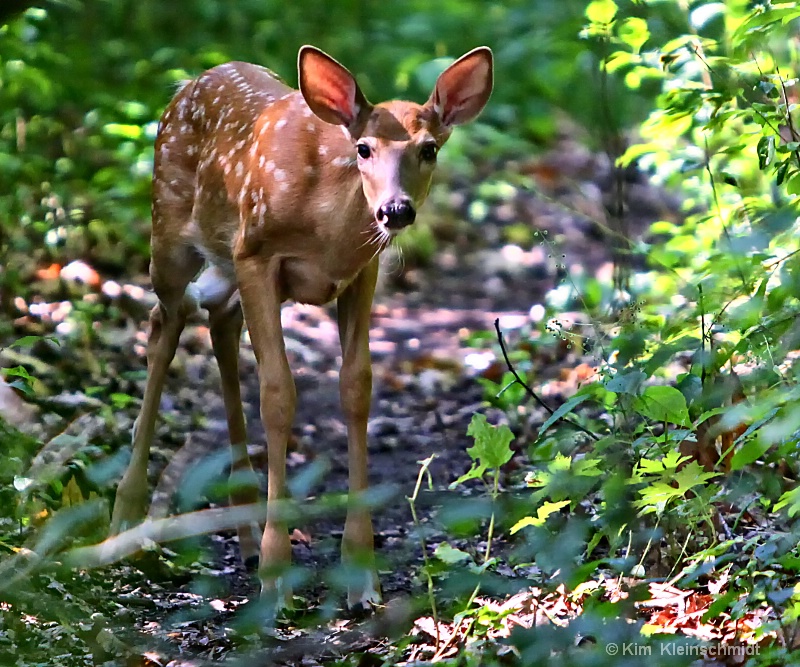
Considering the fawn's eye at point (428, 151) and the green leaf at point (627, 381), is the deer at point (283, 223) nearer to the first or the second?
the fawn's eye at point (428, 151)

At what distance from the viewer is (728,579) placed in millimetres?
3471

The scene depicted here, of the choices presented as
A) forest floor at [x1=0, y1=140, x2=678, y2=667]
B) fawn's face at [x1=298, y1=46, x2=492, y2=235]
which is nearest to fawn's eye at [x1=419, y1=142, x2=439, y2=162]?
fawn's face at [x1=298, y1=46, x2=492, y2=235]

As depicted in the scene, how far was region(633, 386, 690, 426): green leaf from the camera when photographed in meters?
3.44

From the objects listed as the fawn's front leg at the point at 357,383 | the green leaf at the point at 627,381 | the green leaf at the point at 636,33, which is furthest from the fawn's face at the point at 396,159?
the green leaf at the point at 627,381

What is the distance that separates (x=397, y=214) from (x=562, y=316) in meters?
3.91

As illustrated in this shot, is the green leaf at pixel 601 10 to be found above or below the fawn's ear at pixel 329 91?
above

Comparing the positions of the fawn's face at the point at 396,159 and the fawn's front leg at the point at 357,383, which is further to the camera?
the fawn's front leg at the point at 357,383

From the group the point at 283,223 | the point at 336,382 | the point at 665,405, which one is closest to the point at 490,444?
the point at 665,405

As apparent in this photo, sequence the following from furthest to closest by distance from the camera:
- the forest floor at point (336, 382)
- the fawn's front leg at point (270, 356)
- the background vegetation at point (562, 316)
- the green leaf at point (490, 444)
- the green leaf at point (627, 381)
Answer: the fawn's front leg at point (270, 356) → the forest floor at point (336, 382) → the green leaf at point (490, 444) → the green leaf at point (627, 381) → the background vegetation at point (562, 316)

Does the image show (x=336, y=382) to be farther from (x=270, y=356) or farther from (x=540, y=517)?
(x=540, y=517)

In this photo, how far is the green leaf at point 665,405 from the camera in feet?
11.3

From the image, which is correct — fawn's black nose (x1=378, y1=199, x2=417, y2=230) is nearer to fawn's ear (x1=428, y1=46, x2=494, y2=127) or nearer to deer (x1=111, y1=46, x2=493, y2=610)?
deer (x1=111, y1=46, x2=493, y2=610)

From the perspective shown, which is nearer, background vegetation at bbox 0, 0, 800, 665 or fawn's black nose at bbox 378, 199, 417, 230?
background vegetation at bbox 0, 0, 800, 665

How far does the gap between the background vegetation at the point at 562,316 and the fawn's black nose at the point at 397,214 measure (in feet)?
2.00
